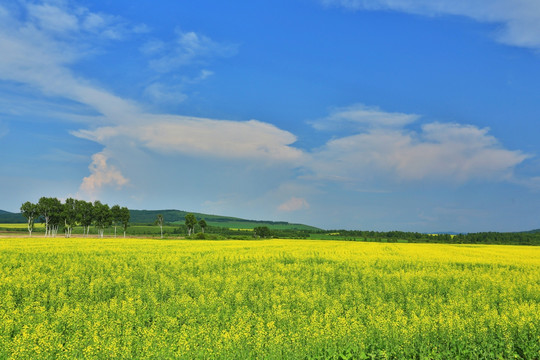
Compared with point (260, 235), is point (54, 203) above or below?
above

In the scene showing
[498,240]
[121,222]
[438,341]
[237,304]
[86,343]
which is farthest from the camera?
[121,222]

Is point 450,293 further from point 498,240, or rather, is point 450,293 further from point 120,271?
point 498,240

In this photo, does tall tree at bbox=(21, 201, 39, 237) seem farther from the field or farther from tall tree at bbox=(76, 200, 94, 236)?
the field

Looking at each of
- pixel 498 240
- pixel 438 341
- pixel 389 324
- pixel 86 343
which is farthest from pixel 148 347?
pixel 498 240

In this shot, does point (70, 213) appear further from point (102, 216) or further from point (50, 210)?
point (102, 216)

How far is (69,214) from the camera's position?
4749 inches

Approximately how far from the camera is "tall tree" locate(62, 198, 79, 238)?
385ft

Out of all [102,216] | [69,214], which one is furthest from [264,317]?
[69,214]

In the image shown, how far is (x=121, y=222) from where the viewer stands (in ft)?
424

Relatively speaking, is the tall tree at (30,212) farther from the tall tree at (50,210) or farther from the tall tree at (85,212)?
the tall tree at (85,212)

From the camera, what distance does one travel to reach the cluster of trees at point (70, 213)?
376ft

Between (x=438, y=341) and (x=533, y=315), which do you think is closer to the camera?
(x=438, y=341)

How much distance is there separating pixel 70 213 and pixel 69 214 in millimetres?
868

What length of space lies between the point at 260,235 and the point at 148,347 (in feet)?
429
